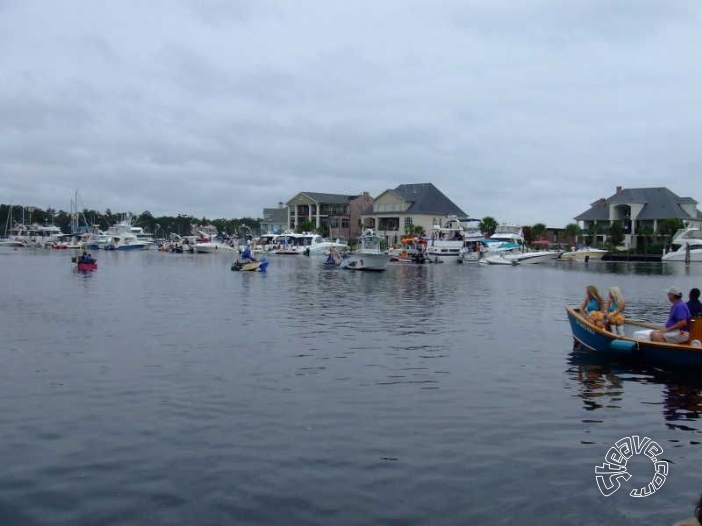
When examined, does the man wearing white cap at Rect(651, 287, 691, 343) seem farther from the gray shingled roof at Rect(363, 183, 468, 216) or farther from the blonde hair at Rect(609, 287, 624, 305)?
the gray shingled roof at Rect(363, 183, 468, 216)

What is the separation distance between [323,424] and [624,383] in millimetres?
8287

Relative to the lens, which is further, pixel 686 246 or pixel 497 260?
pixel 686 246

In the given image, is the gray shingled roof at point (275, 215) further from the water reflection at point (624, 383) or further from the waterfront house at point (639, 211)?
the water reflection at point (624, 383)

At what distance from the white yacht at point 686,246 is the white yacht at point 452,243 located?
1126 inches

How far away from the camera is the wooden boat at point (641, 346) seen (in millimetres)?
17297

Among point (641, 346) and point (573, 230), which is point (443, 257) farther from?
point (641, 346)

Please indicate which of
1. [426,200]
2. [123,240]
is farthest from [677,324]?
[123,240]

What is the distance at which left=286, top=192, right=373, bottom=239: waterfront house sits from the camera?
16138cm

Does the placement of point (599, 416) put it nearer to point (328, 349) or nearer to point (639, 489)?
point (639, 489)

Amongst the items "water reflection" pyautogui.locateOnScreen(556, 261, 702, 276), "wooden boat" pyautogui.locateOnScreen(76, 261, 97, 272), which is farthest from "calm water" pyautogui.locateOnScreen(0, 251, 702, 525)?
"water reflection" pyautogui.locateOnScreen(556, 261, 702, 276)

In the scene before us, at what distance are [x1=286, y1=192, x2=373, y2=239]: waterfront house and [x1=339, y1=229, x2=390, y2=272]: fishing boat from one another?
287ft

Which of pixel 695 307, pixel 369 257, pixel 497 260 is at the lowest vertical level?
pixel 497 260

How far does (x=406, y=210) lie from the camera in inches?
5664

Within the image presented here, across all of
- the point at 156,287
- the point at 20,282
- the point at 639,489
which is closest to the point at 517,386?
the point at 639,489
